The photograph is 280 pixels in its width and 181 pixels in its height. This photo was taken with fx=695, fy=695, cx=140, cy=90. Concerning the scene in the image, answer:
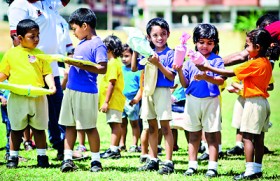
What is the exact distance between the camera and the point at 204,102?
7.47m

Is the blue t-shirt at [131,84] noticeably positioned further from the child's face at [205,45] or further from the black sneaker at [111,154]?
the child's face at [205,45]

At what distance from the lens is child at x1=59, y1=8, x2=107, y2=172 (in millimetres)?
7691

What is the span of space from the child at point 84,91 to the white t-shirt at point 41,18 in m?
0.87

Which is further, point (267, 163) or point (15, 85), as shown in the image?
point (267, 163)

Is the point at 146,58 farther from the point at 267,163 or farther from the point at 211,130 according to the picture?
the point at 267,163

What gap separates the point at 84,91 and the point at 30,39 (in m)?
0.91

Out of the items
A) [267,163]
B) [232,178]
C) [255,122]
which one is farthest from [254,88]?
[267,163]

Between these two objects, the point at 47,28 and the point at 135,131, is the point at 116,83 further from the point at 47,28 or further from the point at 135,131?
the point at 47,28

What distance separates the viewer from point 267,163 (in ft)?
28.0

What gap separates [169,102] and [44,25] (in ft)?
6.45

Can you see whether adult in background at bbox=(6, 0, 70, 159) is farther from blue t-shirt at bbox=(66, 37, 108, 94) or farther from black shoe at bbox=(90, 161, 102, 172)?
black shoe at bbox=(90, 161, 102, 172)

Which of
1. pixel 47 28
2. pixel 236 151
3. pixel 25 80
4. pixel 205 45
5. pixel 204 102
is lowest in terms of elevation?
pixel 236 151

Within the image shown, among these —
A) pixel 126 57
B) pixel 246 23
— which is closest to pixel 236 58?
pixel 126 57

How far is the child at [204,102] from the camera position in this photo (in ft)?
24.4
